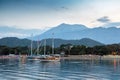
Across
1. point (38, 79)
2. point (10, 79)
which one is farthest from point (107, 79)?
point (10, 79)

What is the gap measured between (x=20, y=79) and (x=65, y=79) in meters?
4.73

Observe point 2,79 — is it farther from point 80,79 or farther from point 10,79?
point 80,79

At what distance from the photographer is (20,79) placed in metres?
36.5

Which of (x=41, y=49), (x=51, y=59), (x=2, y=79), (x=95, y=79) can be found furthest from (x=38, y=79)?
(x=41, y=49)

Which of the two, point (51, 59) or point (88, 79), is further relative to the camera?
point (51, 59)

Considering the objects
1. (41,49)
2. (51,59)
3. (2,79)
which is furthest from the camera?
(41,49)

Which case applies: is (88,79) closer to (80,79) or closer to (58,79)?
(80,79)

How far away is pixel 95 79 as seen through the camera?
37156mm

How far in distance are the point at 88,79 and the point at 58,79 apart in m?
3.20

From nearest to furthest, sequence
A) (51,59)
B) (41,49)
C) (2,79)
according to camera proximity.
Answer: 1. (2,79)
2. (51,59)
3. (41,49)

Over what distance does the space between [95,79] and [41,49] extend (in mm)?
150088

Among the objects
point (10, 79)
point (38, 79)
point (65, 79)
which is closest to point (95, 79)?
point (65, 79)

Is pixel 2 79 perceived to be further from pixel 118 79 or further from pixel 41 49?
pixel 41 49

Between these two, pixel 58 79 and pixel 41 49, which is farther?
pixel 41 49
